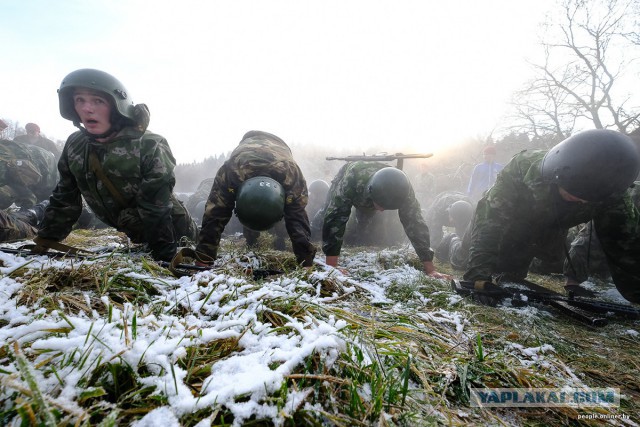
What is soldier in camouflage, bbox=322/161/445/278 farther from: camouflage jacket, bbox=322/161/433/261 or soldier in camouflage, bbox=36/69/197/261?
soldier in camouflage, bbox=36/69/197/261

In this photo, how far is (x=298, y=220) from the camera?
11.0 ft

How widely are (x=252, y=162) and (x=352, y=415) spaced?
295cm

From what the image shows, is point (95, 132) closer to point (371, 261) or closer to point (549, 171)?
point (371, 261)

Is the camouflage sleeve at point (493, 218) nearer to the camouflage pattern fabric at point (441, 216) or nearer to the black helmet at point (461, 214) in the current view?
the black helmet at point (461, 214)

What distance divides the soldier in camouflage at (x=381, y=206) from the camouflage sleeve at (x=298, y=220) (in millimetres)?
661

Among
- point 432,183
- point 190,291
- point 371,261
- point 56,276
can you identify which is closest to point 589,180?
point 371,261

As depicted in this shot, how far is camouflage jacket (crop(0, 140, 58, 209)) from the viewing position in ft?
19.9

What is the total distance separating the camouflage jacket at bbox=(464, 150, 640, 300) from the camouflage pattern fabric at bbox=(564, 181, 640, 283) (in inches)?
24.2

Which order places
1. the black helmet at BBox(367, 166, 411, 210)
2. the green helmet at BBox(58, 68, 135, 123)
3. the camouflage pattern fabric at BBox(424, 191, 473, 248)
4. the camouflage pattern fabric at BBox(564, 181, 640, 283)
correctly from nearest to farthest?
the green helmet at BBox(58, 68, 135, 123) → the camouflage pattern fabric at BBox(564, 181, 640, 283) → the black helmet at BBox(367, 166, 411, 210) → the camouflage pattern fabric at BBox(424, 191, 473, 248)

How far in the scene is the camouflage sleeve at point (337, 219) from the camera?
12.9 ft

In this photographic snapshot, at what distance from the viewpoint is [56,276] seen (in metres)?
1.35

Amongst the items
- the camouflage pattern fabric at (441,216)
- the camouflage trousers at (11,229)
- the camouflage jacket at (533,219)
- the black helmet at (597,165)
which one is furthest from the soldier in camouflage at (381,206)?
the camouflage trousers at (11,229)

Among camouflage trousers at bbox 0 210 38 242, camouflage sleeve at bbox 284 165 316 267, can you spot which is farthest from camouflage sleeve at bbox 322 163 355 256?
camouflage trousers at bbox 0 210 38 242

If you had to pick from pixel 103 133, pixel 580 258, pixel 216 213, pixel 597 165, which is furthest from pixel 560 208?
pixel 103 133
